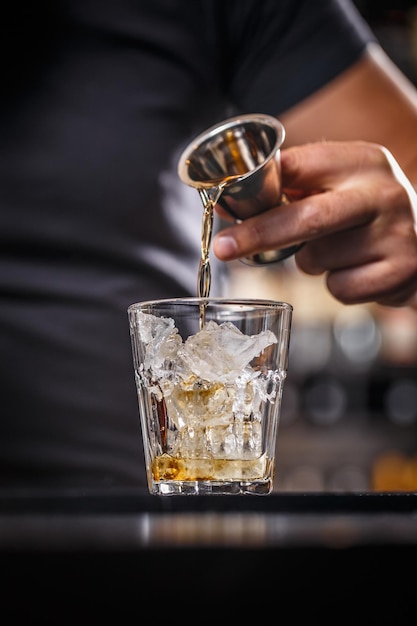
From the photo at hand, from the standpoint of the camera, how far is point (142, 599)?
0.40 metres

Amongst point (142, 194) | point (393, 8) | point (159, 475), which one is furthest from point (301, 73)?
point (393, 8)

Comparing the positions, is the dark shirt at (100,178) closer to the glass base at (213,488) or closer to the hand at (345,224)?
the hand at (345,224)

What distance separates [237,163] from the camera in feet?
2.92

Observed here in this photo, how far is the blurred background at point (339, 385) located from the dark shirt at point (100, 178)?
1.99m

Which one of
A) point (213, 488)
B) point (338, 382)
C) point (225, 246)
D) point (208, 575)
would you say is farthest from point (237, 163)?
point (338, 382)

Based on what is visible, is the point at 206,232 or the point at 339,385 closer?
the point at 206,232

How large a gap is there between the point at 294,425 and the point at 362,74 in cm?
223

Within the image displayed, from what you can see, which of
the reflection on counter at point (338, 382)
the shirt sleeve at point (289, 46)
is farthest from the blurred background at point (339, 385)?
the shirt sleeve at point (289, 46)

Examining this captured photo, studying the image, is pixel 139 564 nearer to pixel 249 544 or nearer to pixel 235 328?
pixel 249 544

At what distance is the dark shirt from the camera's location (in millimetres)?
1143

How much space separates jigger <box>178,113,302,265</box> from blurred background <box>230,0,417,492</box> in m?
2.32

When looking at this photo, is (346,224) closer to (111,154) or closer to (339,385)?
(111,154)

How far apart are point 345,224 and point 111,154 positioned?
0.43 meters

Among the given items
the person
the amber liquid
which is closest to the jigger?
the amber liquid
